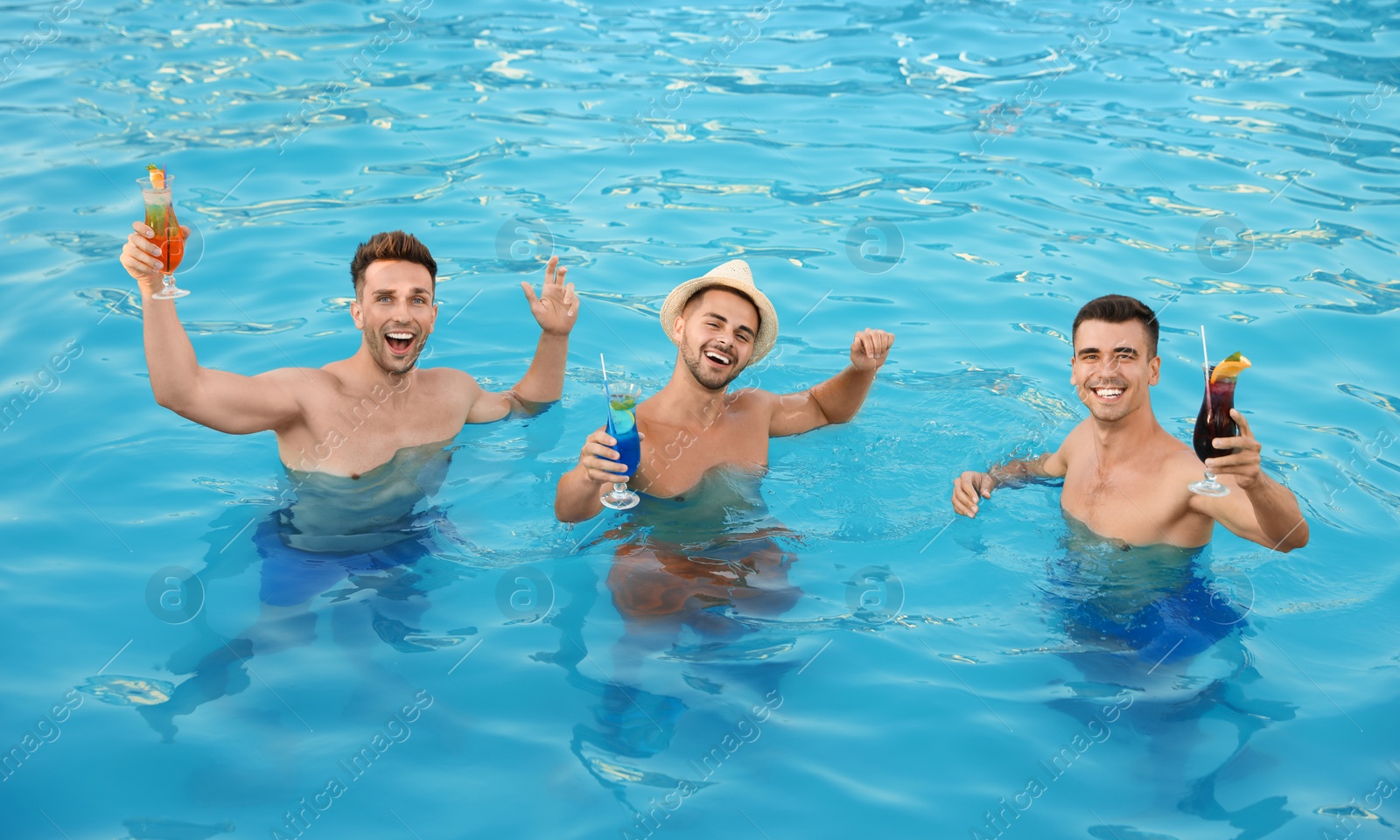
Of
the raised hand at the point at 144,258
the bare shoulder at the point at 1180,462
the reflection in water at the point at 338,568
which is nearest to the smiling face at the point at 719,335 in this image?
the reflection in water at the point at 338,568

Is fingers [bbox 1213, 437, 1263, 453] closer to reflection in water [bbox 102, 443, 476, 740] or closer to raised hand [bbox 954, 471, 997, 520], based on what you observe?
raised hand [bbox 954, 471, 997, 520]

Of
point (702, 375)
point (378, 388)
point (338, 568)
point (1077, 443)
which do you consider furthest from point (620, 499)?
point (1077, 443)

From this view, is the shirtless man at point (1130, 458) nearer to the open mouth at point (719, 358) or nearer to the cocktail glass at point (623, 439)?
the open mouth at point (719, 358)

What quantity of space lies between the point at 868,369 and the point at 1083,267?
126 inches

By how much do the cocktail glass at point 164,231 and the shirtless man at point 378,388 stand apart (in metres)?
0.38

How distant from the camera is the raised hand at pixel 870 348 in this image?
534cm

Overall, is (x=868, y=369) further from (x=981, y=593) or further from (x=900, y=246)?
(x=900, y=246)

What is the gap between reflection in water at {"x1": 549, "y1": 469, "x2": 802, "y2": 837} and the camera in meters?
4.07

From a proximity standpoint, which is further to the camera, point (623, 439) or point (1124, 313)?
point (1124, 313)

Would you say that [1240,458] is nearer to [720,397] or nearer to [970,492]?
[970,492]

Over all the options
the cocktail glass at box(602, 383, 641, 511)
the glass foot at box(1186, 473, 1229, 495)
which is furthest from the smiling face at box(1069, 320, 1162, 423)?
the cocktail glass at box(602, 383, 641, 511)

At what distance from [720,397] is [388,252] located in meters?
1.62

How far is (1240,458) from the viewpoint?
3.79m

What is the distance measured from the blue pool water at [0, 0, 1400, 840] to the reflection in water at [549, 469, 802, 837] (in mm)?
21
